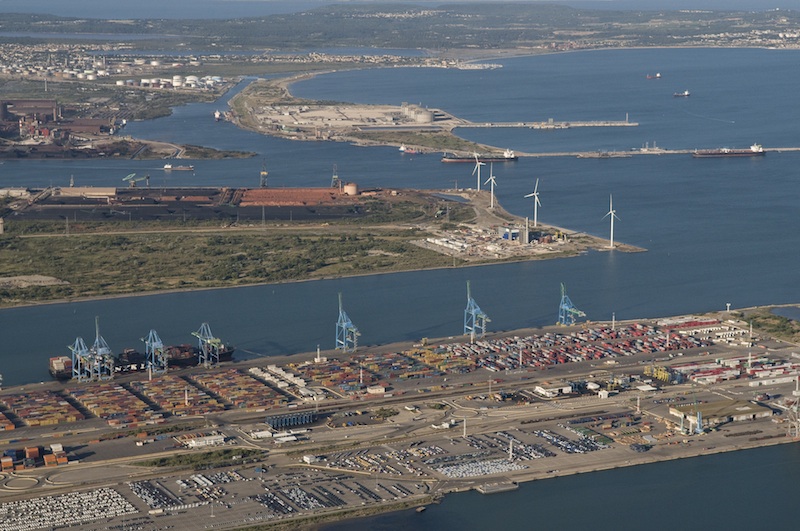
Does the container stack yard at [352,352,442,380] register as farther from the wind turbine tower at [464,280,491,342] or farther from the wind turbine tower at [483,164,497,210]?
the wind turbine tower at [483,164,497,210]

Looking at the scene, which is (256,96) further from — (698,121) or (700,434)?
(700,434)

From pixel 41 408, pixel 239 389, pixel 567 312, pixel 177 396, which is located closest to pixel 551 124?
pixel 567 312

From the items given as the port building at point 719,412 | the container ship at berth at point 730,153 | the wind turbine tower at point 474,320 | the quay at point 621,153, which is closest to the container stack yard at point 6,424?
the wind turbine tower at point 474,320

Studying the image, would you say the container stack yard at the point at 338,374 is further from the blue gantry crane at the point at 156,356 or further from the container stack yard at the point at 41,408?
the container stack yard at the point at 41,408

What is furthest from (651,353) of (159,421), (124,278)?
(124,278)

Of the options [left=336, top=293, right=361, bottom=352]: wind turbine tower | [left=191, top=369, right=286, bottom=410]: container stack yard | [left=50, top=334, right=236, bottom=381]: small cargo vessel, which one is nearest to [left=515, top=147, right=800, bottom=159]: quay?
[left=336, top=293, right=361, bottom=352]: wind turbine tower

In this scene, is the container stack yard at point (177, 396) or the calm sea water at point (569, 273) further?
the container stack yard at point (177, 396)
